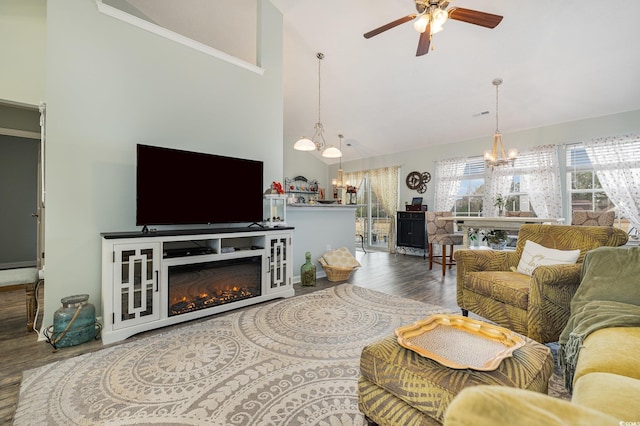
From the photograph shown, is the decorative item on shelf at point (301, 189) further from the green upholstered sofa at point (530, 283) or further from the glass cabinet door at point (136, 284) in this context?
the green upholstered sofa at point (530, 283)

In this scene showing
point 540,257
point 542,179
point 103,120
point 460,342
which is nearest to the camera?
point 460,342

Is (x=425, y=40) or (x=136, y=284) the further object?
(x=425, y=40)

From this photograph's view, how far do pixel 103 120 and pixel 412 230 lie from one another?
5736mm

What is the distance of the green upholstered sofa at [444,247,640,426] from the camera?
37 cm

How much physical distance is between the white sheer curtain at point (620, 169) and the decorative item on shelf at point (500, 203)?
1385 millimetres

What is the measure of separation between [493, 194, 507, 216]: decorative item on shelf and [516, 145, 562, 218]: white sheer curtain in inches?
14.1

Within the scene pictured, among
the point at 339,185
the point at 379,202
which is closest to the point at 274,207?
the point at 339,185

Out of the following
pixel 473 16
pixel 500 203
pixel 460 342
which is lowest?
pixel 460 342

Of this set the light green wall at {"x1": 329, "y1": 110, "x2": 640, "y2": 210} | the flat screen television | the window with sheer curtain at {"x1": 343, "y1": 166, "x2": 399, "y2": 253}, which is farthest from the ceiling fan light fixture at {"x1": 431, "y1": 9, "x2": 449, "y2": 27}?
the window with sheer curtain at {"x1": 343, "y1": 166, "x2": 399, "y2": 253}

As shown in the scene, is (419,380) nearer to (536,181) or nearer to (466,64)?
(466,64)

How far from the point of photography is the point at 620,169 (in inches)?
173

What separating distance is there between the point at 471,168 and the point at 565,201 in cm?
170

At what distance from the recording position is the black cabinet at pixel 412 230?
621 cm

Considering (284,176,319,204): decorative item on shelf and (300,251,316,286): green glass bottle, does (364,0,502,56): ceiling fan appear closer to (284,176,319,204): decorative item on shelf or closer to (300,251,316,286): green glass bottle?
(300,251,316,286): green glass bottle
